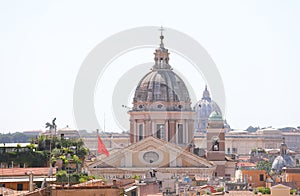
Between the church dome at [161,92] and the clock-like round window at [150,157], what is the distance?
674cm

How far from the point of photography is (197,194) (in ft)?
151

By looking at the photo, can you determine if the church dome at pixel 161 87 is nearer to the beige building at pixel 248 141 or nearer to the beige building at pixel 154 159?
the beige building at pixel 154 159

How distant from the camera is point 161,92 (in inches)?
3204

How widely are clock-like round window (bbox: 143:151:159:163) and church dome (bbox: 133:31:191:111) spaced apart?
265 inches

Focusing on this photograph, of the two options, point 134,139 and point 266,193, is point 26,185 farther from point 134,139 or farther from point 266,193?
point 134,139

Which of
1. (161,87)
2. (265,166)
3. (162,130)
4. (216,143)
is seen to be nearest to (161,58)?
(161,87)

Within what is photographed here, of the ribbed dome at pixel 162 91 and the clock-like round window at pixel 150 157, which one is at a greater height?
the ribbed dome at pixel 162 91

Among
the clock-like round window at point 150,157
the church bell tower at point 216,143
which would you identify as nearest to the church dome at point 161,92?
the church bell tower at point 216,143

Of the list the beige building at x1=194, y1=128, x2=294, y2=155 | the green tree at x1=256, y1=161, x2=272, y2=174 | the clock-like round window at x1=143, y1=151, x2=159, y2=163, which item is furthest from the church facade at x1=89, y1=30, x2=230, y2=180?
the beige building at x1=194, y1=128, x2=294, y2=155

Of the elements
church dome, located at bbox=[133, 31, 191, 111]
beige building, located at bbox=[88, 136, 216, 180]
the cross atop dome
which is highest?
the cross atop dome

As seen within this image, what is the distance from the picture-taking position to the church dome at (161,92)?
8112 cm

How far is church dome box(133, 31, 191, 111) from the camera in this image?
8112cm

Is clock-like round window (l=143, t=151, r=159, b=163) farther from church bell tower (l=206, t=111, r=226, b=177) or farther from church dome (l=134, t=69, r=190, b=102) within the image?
church dome (l=134, t=69, r=190, b=102)

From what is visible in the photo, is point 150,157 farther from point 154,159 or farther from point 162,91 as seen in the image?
point 162,91
